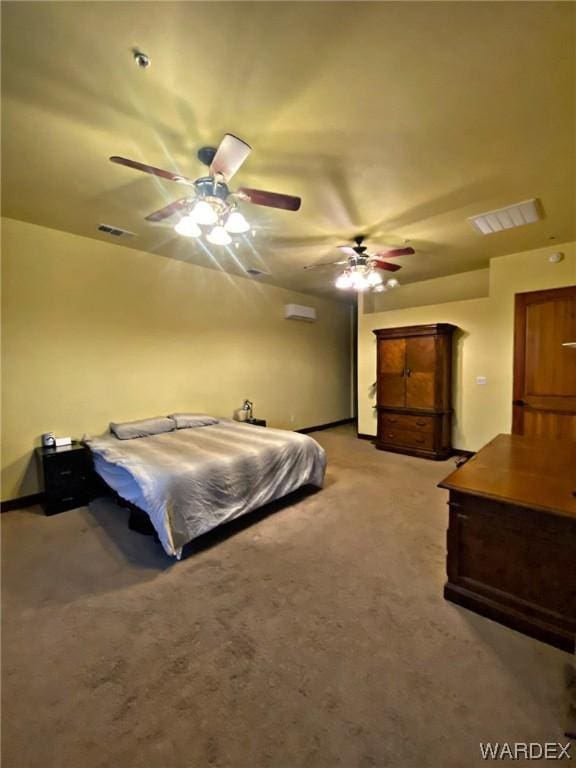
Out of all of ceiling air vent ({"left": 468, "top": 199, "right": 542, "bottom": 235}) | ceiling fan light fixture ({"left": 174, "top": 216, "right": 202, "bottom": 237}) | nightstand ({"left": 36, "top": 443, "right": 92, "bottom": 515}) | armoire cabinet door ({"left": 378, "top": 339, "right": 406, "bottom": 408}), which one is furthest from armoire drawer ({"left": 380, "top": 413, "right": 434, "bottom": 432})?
nightstand ({"left": 36, "top": 443, "right": 92, "bottom": 515})

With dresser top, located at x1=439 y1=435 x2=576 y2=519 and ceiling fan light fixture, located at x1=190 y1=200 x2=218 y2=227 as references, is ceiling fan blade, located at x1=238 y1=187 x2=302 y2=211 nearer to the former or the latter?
ceiling fan light fixture, located at x1=190 y1=200 x2=218 y2=227

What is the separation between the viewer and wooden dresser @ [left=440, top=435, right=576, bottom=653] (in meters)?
1.64

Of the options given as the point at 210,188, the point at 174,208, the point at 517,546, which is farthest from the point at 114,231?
the point at 517,546

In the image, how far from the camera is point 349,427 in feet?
23.8

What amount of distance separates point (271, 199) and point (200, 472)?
2.06 m

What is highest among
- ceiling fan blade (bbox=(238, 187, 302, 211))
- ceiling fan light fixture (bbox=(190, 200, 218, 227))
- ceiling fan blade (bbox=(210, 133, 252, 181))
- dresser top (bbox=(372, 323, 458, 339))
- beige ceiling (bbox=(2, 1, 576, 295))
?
beige ceiling (bbox=(2, 1, 576, 295))

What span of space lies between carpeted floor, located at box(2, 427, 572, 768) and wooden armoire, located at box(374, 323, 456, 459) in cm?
244

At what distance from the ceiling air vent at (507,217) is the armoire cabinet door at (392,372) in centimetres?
196

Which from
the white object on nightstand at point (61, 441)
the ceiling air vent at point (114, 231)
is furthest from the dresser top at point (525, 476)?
A: the ceiling air vent at point (114, 231)

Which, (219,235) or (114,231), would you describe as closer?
(219,235)

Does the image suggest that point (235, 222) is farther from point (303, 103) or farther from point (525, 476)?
point (525, 476)

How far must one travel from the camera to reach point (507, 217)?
10.6ft

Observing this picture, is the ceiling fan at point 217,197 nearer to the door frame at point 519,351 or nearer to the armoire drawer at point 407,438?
the door frame at point 519,351

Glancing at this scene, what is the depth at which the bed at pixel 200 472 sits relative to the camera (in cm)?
247
